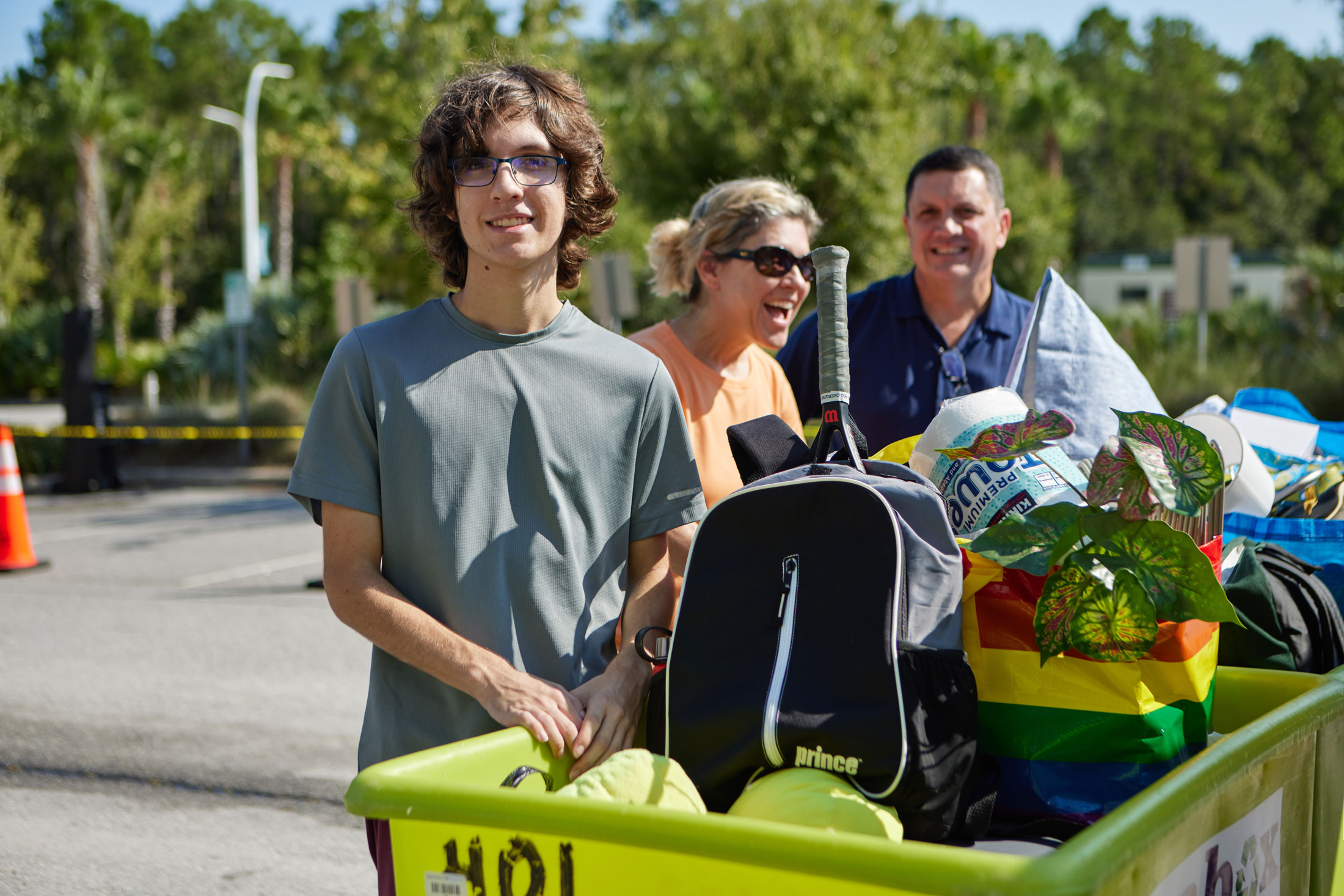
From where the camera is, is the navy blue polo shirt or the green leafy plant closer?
the green leafy plant

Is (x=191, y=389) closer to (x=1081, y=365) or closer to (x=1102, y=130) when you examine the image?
(x=1081, y=365)

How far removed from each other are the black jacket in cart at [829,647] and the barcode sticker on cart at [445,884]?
1.29ft

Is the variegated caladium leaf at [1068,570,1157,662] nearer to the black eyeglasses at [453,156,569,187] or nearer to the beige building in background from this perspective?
the black eyeglasses at [453,156,569,187]

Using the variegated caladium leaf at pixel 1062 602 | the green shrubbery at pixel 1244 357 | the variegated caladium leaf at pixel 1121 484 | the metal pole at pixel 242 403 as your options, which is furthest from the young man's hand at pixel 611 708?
the metal pole at pixel 242 403

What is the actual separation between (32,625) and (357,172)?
13.4 metres

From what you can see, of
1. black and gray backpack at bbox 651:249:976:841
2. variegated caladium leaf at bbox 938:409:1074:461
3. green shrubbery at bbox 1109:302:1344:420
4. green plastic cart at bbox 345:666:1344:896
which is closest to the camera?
green plastic cart at bbox 345:666:1344:896

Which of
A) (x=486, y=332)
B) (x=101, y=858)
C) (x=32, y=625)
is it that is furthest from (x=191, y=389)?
(x=486, y=332)

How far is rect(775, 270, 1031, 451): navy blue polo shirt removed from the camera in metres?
3.35

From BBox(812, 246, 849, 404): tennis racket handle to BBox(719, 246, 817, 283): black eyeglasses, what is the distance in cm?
131

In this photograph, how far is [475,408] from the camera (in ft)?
6.41

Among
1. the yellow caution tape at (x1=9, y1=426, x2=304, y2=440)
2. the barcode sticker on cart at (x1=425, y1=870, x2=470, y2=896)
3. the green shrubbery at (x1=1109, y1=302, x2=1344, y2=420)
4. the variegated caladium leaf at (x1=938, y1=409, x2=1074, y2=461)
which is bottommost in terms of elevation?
the yellow caution tape at (x1=9, y1=426, x2=304, y2=440)

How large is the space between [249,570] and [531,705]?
903 cm

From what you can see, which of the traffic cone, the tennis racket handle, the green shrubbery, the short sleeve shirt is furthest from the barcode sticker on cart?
the green shrubbery

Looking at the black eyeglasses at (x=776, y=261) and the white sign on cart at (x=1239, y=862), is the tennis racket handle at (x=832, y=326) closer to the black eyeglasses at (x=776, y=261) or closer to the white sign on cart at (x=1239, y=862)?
the white sign on cart at (x=1239, y=862)
